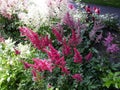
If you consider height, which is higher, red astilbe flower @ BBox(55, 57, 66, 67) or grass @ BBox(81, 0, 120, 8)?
red astilbe flower @ BBox(55, 57, 66, 67)

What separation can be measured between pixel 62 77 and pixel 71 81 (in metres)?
0.19

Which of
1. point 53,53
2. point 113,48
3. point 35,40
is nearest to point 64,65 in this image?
point 53,53

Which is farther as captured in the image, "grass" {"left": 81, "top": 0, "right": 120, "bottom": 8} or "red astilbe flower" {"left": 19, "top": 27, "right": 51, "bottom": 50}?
"grass" {"left": 81, "top": 0, "right": 120, "bottom": 8}

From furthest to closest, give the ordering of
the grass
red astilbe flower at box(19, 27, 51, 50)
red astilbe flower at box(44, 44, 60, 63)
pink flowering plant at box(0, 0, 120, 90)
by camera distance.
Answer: the grass → red astilbe flower at box(19, 27, 51, 50) → pink flowering plant at box(0, 0, 120, 90) → red astilbe flower at box(44, 44, 60, 63)

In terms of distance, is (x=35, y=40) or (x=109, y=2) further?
(x=109, y=2)

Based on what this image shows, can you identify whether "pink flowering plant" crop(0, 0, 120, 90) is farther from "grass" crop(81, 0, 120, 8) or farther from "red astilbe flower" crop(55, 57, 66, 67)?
"grass" crop(81, 0, 120, 8)

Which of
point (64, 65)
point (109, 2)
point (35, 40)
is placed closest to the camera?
point (64, 65)

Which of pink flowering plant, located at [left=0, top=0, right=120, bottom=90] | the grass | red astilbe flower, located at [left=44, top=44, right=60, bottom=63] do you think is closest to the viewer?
red astilbe flower, located at [left=44, top=44, right=60, bottom=63]

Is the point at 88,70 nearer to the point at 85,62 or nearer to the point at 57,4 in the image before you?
the point at 85,62

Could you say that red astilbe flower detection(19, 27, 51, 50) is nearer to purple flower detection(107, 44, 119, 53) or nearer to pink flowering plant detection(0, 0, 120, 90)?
pink flowering plant detection(0, 0, 120, 90)

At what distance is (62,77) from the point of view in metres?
3.91

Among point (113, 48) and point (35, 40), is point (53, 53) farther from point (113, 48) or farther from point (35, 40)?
point (113, 48)

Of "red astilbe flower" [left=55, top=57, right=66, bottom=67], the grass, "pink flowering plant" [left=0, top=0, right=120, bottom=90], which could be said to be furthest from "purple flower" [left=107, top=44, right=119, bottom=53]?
the grass

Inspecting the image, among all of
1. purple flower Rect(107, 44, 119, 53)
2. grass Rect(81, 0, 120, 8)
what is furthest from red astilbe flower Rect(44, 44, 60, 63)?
grass Rect(81, 0, 120, 8)
